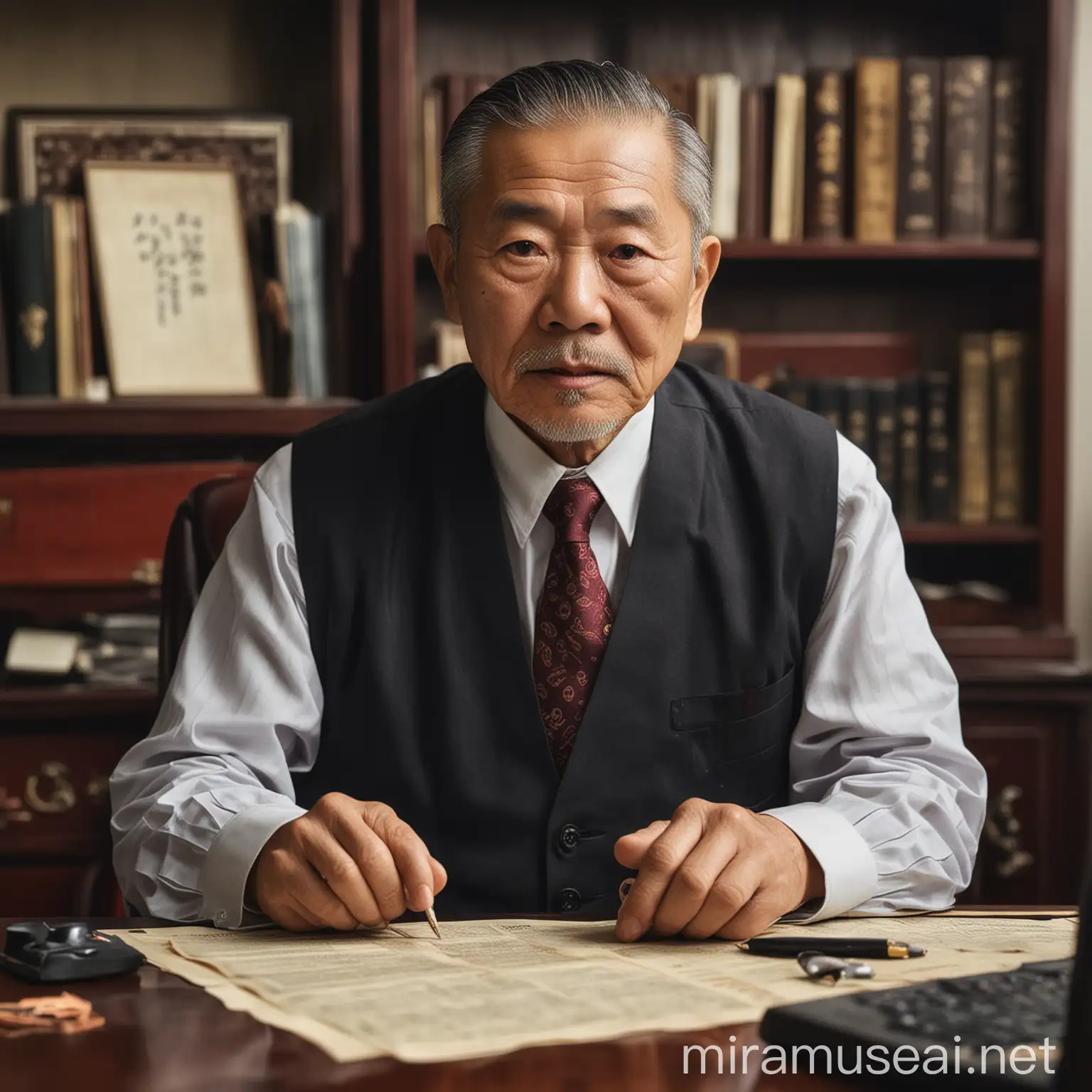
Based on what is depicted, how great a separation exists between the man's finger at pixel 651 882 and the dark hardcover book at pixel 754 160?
5.93 ft

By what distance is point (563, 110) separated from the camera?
1478 mm

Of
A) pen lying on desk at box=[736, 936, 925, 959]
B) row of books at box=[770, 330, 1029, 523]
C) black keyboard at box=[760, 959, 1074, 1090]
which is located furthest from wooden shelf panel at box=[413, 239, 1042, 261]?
black keyboard at box=[760, 959, 1074, 1090]

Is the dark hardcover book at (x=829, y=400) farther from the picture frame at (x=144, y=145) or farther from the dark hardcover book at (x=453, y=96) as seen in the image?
the picture frame at (x=144, y=145)

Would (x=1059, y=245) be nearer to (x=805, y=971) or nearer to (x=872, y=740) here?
(x=872, y=740)

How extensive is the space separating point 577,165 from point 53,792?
1484mm

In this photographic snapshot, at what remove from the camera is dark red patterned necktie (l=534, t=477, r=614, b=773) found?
1.48m

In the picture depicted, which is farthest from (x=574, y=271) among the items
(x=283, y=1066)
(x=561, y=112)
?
(x=283, y=1066)

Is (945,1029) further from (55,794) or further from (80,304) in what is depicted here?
(80,304)

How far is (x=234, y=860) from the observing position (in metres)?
1.17

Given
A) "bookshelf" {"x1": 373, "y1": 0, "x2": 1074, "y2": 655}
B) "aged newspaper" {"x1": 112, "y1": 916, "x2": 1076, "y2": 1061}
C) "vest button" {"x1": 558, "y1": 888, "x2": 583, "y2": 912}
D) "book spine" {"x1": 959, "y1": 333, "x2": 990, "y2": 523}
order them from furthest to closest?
"book spine" {"x1": 959, "y1": 333, "x2": 990, "y2": 523}
"bookshelf" {"x1": 373, "y1": 0, "x2": 1074, "y2": 655}
"vest button" {"x1": 558, "y1": 888, "x2": 583, "y2": 912}
"aged newspaper" {"x1": 112, "y1": 916, "x2": 1076, "y2": 1061}

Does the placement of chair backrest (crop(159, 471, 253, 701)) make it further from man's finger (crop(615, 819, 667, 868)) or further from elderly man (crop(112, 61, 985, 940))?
man's finger (crop(615, 819, 667, 868))

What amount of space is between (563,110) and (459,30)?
4.94 feet

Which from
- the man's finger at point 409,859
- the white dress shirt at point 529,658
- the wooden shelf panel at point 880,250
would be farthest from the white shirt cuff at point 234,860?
the wooden shelf panel at point 880,250

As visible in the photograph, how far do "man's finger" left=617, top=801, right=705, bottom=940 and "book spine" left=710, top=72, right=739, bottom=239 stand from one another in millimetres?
1749
